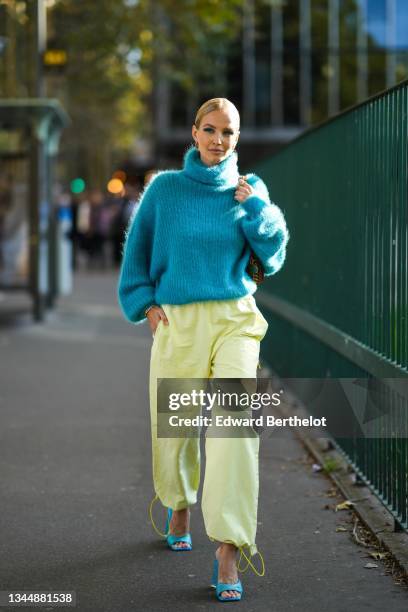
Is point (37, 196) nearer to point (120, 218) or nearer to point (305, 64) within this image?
point (120, 218)

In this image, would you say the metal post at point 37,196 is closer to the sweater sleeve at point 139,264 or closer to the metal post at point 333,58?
the sweater sleeve at point 139,264

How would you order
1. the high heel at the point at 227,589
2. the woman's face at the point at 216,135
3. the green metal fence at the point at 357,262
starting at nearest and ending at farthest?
the high heel at the point at 227,589, the woman's face at the point at 216,135, the green metal fence at the point at 357,262

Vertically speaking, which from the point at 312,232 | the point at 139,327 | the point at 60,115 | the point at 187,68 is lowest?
the point at 139,327

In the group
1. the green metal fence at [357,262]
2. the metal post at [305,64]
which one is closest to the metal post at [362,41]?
the metal post at [305,64]

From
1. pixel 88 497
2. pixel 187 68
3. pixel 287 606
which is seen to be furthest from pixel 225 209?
pixel 187 68

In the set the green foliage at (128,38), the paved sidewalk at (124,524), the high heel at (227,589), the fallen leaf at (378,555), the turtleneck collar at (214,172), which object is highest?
the green foliage at (128,38)

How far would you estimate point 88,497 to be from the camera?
247 inches

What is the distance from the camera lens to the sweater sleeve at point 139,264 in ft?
16.2

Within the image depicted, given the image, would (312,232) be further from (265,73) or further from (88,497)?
(265,73)

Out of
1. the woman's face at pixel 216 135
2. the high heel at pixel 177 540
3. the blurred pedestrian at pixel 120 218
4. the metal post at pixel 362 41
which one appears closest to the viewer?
the woman's face at pixel 216 135

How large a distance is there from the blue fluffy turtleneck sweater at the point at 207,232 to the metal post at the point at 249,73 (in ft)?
141

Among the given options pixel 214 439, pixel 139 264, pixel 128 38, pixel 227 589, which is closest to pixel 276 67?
pixel 128 38

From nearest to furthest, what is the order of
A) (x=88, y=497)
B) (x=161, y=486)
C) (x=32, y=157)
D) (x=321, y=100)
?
(x=161, y=486) < (x=88, y=497) < (x=32, y=157) < (x=321, y=100)

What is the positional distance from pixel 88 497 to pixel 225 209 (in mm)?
2086
